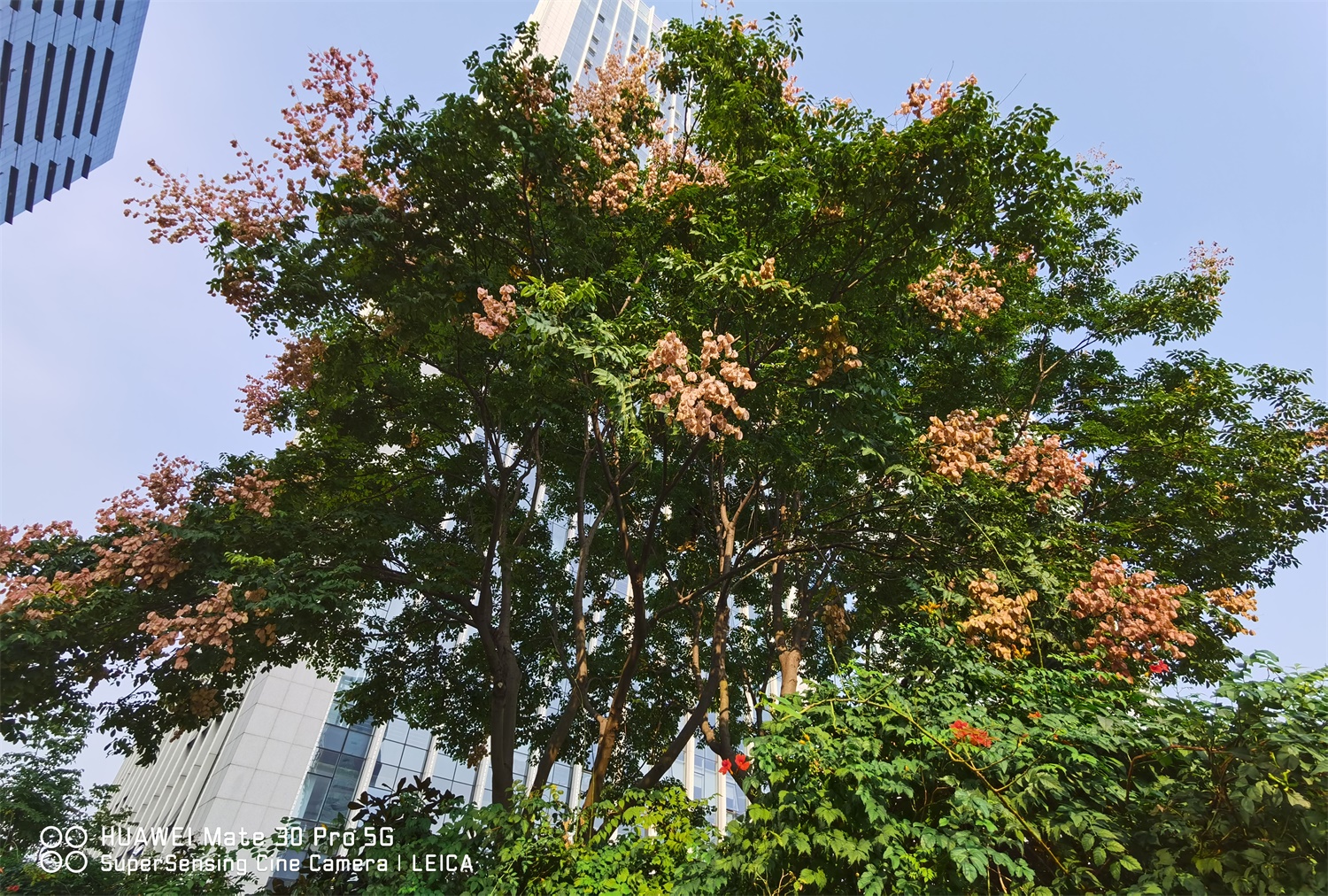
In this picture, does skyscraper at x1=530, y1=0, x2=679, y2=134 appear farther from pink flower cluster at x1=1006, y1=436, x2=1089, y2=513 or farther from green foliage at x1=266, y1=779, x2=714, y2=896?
green foliage at x1=266, y1=779, x2=714, y2=896

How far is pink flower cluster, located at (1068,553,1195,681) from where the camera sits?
5812mm

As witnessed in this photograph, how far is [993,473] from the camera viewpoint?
7.70 meters

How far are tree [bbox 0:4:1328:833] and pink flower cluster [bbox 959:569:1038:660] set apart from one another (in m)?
0.04

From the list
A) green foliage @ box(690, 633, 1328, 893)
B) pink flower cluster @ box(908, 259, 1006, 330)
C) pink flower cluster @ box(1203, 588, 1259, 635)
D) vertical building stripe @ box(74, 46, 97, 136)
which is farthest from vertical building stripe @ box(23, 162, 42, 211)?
pink flower cluster @ box(1203, 588, 1259, 635)

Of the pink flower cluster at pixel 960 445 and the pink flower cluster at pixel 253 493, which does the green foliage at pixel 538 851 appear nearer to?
the pink flower cluster at pixel 253 493

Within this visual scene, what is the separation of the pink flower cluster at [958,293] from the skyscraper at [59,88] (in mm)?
48045

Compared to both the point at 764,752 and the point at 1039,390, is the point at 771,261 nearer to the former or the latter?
the point at 764,752

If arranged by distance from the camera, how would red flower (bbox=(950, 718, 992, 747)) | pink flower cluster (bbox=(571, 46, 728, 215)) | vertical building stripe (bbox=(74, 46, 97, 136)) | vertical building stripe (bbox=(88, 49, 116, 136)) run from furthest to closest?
1. vertical building stripe (bbox=(88, 49, 116, 136))
2. vertical building stripe (bbox=(74, 46, 97, 136))
3. pink flower cluster (bbox=(571, 46, 728, 215))
4. red flower (bbox=(950, 718, 992, 747))

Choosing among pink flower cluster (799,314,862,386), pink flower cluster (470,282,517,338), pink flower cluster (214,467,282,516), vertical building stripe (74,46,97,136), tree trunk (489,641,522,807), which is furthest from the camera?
vertical building stripe (74,46,97,136)

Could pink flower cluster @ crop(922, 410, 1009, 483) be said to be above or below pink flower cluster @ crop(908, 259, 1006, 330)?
below

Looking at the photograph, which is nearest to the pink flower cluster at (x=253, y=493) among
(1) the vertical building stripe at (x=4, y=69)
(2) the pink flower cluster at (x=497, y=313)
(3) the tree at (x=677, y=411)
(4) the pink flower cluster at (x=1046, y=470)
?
(3) the tree at (x=677, y=411)

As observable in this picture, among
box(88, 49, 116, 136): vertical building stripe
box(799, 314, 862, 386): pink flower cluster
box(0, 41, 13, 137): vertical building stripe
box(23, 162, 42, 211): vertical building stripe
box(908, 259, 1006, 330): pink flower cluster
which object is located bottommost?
box(799, 314, 862, 386): pink flower cluster

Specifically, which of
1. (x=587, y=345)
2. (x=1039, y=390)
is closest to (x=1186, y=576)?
(x=1039, y=390)

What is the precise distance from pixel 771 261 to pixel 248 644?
24.5 ft
